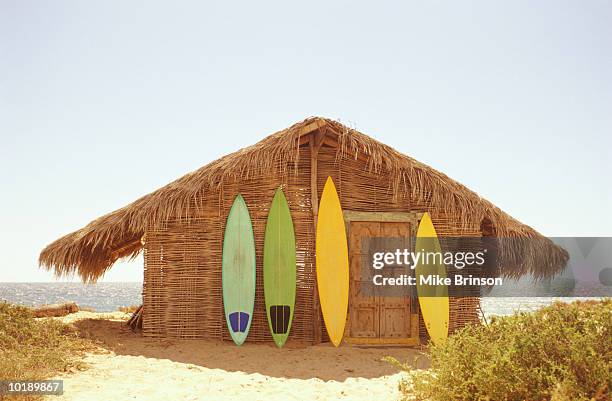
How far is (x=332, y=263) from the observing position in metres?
7.81

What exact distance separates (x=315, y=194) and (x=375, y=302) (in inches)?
66.8

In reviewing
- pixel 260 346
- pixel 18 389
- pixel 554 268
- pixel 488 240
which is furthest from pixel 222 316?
pixel 554 268

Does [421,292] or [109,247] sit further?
[109,247]

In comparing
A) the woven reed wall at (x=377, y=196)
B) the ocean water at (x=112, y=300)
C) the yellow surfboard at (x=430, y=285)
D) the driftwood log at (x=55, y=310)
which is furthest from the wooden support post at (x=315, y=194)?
the driftwood log at (x=55, y=310)

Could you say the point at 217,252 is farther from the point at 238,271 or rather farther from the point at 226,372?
the point at 226,372

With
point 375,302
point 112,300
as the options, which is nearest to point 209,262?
point 375,302

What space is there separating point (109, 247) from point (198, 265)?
1.98m

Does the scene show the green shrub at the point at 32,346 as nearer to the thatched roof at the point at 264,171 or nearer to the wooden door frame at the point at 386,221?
the thatched roof at the point at 264,171

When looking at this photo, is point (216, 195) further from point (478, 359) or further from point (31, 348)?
point (478, 359)

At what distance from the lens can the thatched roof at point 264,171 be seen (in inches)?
303

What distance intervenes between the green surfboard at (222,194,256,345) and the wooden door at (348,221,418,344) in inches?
53.7

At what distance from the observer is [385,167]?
8055 mm

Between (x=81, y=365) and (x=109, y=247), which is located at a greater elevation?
(x=109, y=247)

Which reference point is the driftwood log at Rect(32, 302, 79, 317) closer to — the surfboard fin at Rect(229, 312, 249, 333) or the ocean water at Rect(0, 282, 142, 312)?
the ocean water at Rect(0, 282, 142, 312)
